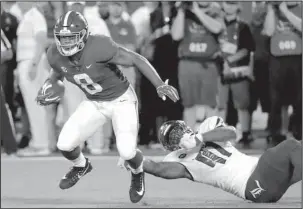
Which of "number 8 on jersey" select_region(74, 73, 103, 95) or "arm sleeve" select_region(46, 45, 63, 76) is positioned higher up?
"arm sleeve" select_region(46, 45, 63, 76)

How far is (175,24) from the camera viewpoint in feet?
8.23

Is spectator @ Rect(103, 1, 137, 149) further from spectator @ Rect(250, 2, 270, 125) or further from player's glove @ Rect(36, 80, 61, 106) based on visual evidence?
spectator @ Rect(250, 2, 270, 125)

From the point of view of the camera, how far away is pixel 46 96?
240 cm

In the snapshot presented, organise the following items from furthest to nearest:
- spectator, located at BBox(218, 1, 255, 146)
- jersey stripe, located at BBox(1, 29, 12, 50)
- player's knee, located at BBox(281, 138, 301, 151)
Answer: player's knee, located at BBox(281, 138, 301, 151), jersey stripe, located at BBox(1, 29, 12, 50), spectator, located at BBox(218, 1, 255, 146)

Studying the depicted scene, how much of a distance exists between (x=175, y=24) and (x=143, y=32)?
0.23 m

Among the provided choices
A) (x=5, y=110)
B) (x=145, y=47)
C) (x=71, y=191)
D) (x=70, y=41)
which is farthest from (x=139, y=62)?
(x=71, y=191)

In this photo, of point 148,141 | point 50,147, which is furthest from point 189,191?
point 50,147

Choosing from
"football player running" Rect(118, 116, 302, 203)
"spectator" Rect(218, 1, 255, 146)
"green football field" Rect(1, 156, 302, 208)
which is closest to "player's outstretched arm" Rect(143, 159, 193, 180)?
"football player running" Rect(118, 116, 302, 203)

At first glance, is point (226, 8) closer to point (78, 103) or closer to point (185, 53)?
point (185, 53)

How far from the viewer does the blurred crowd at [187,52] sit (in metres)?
2.50

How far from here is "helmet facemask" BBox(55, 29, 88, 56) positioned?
2.32 meters

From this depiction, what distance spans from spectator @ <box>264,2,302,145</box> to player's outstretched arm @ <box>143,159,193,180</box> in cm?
34

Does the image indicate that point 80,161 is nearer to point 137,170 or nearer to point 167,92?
point 137,170

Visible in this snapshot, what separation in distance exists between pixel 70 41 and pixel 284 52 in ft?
2.20
